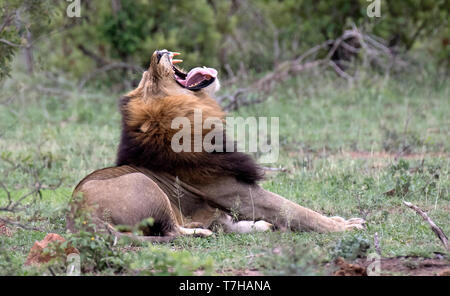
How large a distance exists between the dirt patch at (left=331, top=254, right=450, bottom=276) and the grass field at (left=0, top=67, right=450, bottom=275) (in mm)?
15

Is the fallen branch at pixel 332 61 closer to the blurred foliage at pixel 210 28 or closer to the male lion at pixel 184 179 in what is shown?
the blurred foliage at pixel 210 28

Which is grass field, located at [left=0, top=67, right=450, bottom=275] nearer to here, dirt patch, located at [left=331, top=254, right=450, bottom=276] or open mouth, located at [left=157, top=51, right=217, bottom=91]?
dirt patch, located at [left=331, top=254, right=450, bottom=276]

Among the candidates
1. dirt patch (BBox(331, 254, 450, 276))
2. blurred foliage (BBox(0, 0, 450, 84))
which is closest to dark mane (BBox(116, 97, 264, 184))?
dirt patch (BBox(331, 254, 450, 276))

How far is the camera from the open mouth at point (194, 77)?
5883 mm

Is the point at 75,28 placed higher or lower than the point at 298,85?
higher

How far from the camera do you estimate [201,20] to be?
13984mm

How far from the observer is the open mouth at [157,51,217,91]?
5.88 m

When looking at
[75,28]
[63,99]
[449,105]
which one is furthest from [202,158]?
[75,28]

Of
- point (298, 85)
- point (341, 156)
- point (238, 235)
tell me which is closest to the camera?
point (238, 235)

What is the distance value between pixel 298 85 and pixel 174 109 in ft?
26.8

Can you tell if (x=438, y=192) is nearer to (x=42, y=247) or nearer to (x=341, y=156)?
(x=341, y=156)

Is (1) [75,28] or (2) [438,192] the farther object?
(1) [75,28]

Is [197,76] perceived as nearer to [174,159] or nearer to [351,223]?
[174,159]

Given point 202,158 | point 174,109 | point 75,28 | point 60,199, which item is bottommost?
point 60,199
